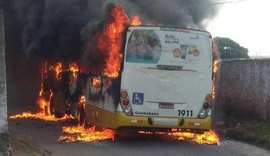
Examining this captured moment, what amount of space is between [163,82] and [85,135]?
275 centimetres

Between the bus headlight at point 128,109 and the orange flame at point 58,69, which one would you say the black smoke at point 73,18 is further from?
the bus headlight at point 128,109

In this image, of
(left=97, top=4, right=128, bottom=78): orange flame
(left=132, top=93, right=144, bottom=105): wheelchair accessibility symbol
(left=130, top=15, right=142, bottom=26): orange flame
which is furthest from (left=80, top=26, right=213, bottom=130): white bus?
(left=130, top=15, right=142, bottom=26): orange flame

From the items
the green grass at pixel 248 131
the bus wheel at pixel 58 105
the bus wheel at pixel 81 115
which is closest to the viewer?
the green grass at pixel 248 131

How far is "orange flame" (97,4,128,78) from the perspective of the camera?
12.5 m

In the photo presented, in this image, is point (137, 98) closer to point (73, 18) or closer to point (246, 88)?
point (73, 18)

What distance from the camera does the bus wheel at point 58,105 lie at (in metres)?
17.5

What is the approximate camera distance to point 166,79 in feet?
41.2

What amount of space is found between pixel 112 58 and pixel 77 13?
4.59 meters

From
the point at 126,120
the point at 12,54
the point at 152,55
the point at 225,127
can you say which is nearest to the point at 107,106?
the point at 126,120

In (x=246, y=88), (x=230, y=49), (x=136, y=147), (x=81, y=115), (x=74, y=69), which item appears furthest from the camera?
(x=230, y=49)

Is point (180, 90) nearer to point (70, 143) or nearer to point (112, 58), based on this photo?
point (112, 58)

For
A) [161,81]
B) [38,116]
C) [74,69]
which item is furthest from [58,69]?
[161,81]

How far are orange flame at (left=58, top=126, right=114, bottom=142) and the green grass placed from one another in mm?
3528

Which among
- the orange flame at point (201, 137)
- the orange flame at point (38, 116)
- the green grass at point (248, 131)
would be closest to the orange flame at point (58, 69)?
the orange flame at point (38, 116)
